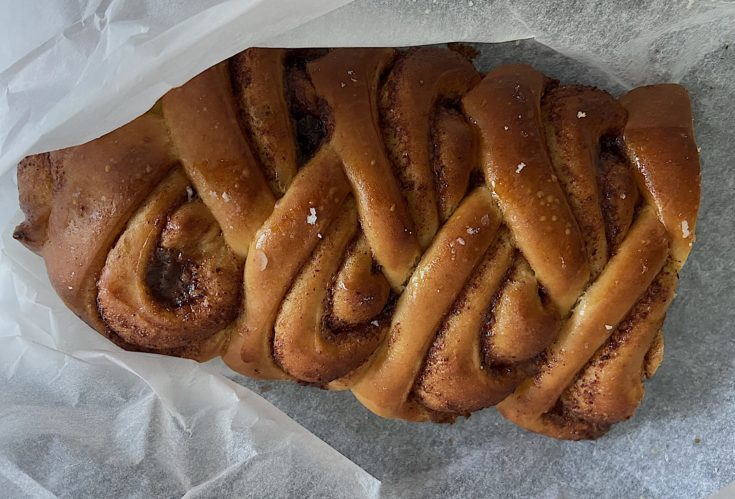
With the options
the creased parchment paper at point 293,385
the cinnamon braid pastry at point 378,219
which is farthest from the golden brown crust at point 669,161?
the creased parchment paper at point 293,385

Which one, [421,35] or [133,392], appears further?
[133,392]

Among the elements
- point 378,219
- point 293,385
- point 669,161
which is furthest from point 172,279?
point 669,161

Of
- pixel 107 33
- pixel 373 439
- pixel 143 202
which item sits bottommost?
pixel 373 439

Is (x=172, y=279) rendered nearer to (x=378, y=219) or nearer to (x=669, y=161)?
(x=378, y=219)

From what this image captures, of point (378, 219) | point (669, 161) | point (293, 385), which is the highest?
point (378, 219)

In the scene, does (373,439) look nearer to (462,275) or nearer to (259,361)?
(259,361)

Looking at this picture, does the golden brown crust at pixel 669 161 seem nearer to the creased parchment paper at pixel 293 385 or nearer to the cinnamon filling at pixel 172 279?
the creased parchment paper at pixel 293 385

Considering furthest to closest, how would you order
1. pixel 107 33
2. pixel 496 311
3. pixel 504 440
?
1. pixel 504 440
2. pixel 496 311
3. pixel 107 33

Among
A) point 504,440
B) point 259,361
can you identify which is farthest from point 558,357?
point 259,361
